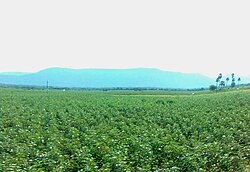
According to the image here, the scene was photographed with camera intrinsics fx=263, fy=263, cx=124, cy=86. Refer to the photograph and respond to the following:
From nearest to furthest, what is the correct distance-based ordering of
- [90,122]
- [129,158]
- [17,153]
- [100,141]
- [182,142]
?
[17,153] → [129,158] → [100,141] → [182,142] → [90,122]

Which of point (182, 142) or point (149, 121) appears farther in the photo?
point (149, 121)

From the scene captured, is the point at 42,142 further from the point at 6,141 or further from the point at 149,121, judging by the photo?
the point at 149,121

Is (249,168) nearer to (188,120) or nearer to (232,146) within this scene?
(232,146)

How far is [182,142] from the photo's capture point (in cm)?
1179

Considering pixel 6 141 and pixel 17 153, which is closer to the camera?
pixel 17 153

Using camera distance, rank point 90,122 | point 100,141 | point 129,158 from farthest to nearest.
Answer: point 90,122 < point 100,141 < point 129,158

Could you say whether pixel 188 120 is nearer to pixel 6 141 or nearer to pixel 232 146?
pixel 232 146

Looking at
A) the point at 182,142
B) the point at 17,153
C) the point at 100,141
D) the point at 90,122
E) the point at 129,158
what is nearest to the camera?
the point at 17,153

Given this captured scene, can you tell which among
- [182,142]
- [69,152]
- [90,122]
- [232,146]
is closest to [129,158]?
[69,152]

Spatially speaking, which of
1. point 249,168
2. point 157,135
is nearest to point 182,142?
point 157,135

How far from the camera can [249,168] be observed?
33.4 ft

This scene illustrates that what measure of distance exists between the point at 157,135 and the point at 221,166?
328 centimetres

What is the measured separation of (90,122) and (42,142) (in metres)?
6.11

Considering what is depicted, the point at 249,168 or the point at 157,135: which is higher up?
the point at 157,135
